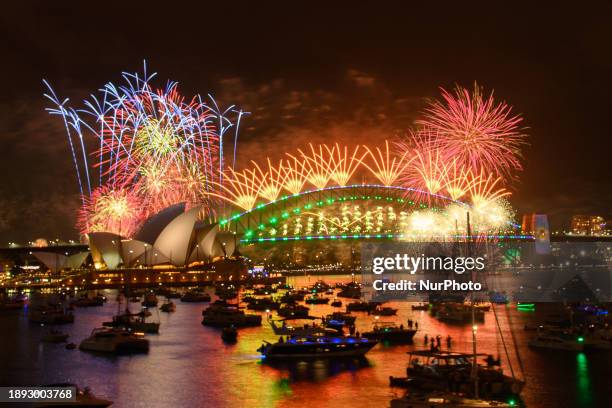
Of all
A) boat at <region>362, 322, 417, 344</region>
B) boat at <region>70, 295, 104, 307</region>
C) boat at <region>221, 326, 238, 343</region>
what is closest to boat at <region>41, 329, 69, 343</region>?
boat at <region>221, 326, 238, 343</region>

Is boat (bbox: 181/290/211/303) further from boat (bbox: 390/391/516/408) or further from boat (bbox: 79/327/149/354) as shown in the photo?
boat (bbox: 390/391/516/408)

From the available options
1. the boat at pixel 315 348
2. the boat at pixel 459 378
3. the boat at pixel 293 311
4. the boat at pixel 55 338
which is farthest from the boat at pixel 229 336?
the boat at pixel 459 378

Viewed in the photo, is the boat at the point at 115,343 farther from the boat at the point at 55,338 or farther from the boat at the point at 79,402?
the boat at the point at 79,402

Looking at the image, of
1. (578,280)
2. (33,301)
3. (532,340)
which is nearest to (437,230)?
(578,280)

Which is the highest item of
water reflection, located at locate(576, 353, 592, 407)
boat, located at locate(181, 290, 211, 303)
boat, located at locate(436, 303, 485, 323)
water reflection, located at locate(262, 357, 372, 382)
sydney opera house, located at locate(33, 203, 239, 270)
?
sydney opera house, located at locate(33, 203, 239, 270)

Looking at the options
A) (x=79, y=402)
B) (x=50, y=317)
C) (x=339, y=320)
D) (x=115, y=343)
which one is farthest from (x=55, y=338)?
(x=79, y=402)

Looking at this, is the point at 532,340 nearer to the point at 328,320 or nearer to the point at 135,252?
the point at 328,320
